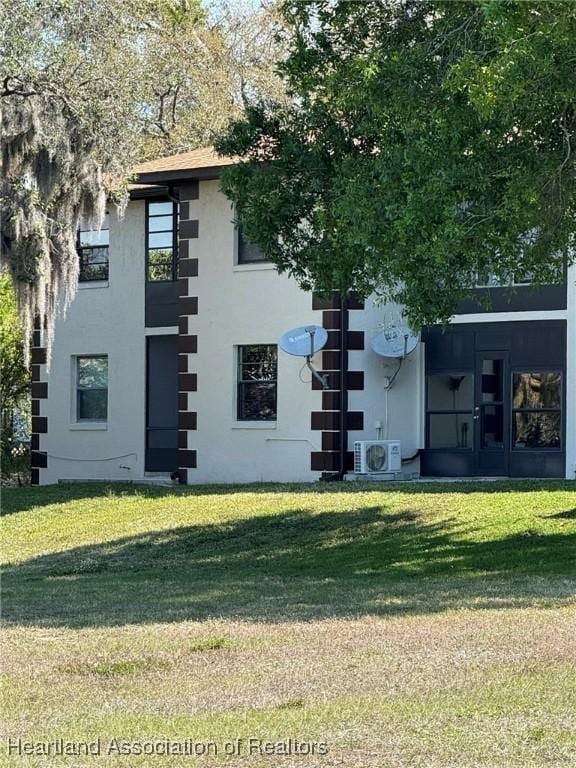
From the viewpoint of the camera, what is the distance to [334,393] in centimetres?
2334

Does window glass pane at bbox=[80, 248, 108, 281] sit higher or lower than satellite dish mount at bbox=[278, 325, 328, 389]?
higher

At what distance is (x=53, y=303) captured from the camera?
73.3ft

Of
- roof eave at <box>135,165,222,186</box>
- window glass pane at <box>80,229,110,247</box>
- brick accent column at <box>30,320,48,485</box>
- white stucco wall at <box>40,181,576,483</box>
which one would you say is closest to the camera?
white stucco wall at <box>40,181,576,483</box>

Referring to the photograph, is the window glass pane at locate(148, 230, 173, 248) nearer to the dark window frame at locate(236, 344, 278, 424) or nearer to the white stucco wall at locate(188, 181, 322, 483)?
the white stucco wall at locate(188, 181, 322, 483)

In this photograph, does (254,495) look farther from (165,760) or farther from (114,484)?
(165,760)

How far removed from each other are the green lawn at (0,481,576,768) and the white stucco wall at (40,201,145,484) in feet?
20.7

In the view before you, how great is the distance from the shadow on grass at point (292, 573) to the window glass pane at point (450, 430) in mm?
5147

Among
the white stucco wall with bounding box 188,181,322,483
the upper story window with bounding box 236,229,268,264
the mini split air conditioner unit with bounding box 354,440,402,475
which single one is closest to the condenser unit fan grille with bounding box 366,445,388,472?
the mini split air conditioner unit with bounding box 354,440,402,475

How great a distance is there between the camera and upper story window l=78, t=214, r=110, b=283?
26.9 m

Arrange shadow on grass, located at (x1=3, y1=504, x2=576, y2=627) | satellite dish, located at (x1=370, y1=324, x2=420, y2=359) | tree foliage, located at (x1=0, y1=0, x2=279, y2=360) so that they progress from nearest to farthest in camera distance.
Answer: shadow on grass, located at (x1=3, y1=504, x2=576, y2=627) < tree foliage, located at (x1=0, y1=0, x2=279, y2=360) < satellite dish, located at (x1=370, y1=324, x2=420, y2=359)

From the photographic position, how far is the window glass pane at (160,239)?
2620 centimetres

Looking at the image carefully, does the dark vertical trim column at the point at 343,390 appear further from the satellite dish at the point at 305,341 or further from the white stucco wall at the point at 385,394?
the satellite dish at the point at 305,341

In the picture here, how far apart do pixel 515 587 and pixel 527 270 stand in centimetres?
423

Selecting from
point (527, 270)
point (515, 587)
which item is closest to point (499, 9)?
point (527, 270)
